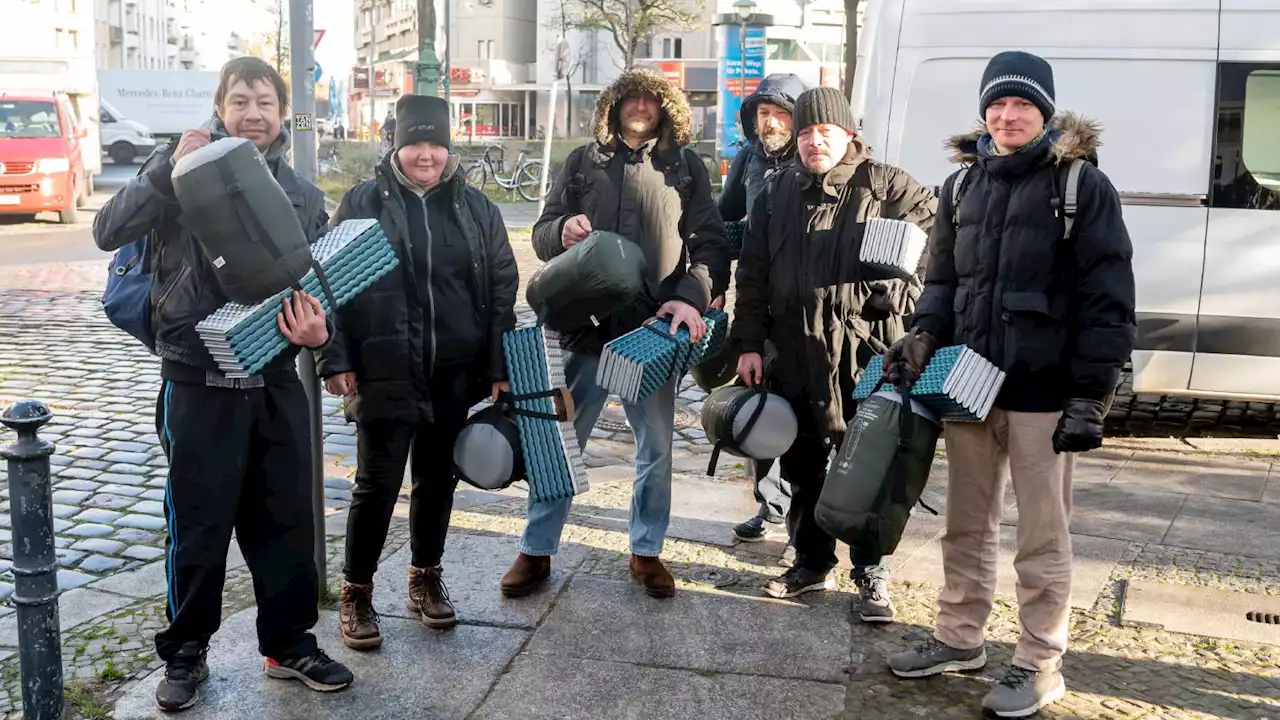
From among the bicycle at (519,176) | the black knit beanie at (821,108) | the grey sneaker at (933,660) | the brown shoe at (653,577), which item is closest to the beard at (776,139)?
the black knit beanie at (821,108)

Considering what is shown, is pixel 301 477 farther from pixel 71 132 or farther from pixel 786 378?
pixel 71 132

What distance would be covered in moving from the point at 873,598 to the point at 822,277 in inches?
45.9

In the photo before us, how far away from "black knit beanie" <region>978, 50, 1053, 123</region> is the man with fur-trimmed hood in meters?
1.29

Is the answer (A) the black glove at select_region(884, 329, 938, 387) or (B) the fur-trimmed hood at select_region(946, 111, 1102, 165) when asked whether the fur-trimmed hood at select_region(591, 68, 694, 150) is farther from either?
(B) the fur-trimmed hood at select_region(946, 111, 1102, 165)

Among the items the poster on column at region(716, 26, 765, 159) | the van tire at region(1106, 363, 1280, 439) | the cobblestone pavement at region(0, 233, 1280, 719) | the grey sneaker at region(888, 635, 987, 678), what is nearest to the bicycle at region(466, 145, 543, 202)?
the poster on column at region(716, 26, 765, 159)

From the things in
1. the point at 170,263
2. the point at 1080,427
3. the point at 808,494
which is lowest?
the point at 808,494

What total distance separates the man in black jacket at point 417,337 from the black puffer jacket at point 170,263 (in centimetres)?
43

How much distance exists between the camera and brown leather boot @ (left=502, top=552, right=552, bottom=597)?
4.68 meters

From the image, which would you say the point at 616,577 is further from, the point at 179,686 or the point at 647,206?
the point at 179,686

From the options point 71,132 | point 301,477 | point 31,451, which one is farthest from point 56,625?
point 71,132

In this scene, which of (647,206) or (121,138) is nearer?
(647,206)

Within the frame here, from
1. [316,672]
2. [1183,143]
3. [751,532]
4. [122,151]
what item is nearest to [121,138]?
[122,151]

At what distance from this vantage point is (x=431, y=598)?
174 inches

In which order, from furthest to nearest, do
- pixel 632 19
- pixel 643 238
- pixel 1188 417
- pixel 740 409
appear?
1. pixel 632 19
2. pixel 1188 417
3. pixel 643 238
4. pixel 740 409
